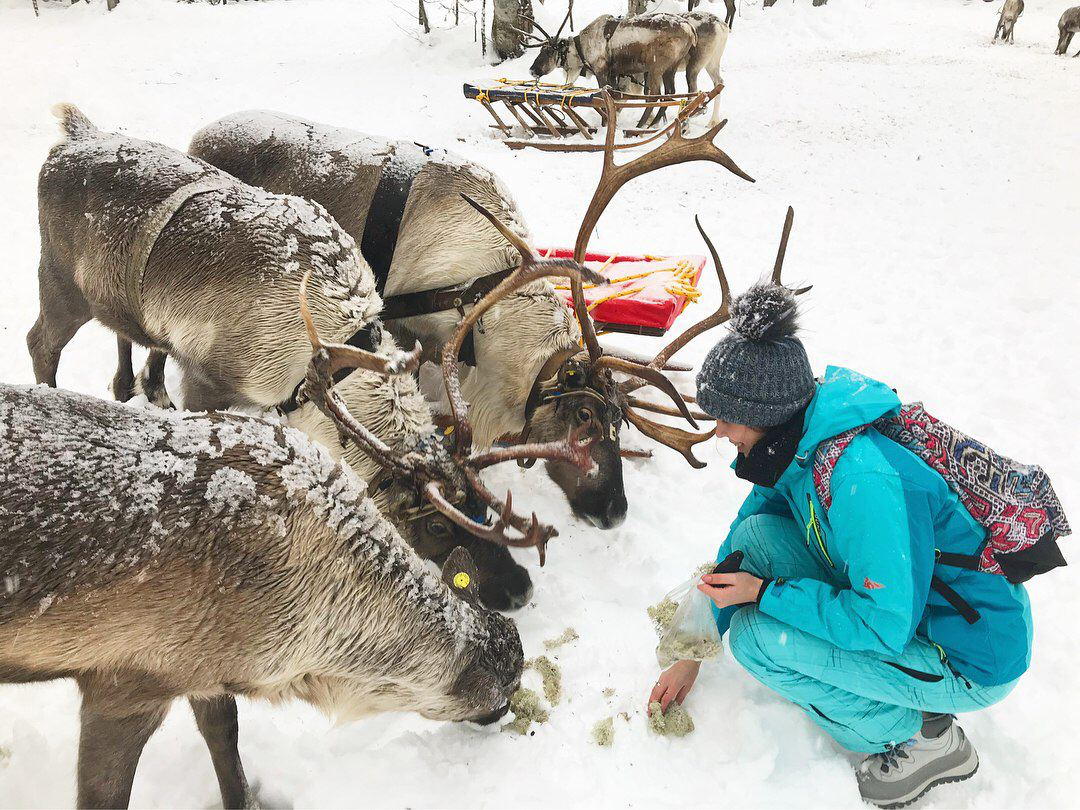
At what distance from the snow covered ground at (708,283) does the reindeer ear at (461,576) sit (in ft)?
1.68

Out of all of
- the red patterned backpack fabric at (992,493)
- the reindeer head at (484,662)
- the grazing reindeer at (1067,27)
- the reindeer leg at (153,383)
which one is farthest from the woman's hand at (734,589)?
the grazing reindeer at (1067,27)

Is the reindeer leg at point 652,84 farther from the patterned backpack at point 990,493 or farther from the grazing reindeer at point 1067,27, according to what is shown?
the patterned backpack at point 990,493

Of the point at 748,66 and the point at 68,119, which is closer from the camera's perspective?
the point at 68,119

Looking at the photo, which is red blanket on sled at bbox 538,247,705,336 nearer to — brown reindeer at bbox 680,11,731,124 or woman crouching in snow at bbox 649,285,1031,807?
woman crouching in snow at bbox 649,285,1031,807

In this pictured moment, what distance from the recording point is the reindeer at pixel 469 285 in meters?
3.60

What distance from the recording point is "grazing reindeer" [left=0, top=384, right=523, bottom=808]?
172 centimetres

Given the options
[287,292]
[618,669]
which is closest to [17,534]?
[287,292]

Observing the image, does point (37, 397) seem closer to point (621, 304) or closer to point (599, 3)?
→ point (621, 304)

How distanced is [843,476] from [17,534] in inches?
83.1

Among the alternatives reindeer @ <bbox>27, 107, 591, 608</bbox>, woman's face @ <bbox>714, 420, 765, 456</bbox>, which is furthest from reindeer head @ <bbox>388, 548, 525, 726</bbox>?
woman's face @ <bbox>714, 420, 765, 456</bbox>

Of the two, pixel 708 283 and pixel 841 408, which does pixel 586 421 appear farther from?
pixel 708 283

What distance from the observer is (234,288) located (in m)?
3.04

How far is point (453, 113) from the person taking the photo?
36.0 ft

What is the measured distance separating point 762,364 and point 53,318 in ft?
12.8
